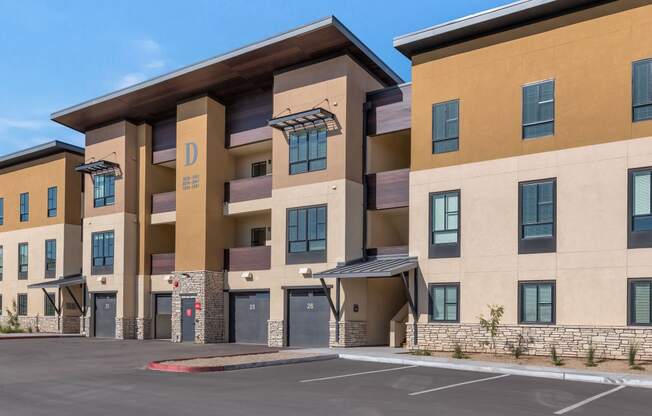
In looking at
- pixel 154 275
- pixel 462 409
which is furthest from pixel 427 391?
pixel 154 275

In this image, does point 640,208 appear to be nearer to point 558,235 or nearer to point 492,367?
point 558,235

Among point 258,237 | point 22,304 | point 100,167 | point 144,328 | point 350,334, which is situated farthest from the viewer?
point 22,304

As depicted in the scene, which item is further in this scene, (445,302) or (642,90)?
(445,302)

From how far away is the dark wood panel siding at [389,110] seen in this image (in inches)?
947

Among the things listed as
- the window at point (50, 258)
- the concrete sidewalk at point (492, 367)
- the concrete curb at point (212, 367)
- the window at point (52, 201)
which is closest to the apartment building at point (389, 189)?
the concrete sidewalk at point (492, 367)

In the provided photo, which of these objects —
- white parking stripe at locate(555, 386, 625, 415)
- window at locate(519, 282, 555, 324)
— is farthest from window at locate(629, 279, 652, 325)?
white parking stripe at locate(555, 386, 625, 415)

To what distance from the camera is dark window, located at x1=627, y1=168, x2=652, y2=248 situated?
1812 cm

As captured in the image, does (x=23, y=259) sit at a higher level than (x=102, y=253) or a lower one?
lower

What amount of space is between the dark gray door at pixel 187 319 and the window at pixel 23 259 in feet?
51.0

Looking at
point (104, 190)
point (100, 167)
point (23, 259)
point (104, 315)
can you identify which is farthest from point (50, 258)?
point (100, 167)

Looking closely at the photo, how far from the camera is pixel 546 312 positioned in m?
19.7

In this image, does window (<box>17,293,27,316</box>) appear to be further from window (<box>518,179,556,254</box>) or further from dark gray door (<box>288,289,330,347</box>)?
window (<box>518,179,556,254</box>)

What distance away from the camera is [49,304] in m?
37.2

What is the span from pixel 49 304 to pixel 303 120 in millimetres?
21569
